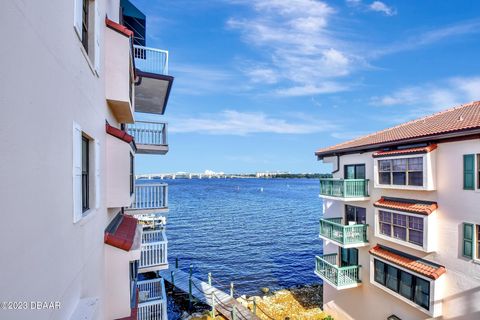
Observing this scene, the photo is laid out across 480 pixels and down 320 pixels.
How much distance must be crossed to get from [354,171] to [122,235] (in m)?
13.9

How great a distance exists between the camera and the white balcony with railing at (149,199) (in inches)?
466

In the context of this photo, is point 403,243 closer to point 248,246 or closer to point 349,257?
point 349,257

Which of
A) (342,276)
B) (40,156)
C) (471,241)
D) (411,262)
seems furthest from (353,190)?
(40,156)

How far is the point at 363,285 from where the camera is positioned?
1555cm

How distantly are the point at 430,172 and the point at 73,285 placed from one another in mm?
13201

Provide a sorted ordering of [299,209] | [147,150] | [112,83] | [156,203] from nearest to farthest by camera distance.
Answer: [112,83], [156,203], [147,150], [299,209]

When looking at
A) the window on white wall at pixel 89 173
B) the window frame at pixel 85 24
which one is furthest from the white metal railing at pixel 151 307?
the window frame at pixel 85 24

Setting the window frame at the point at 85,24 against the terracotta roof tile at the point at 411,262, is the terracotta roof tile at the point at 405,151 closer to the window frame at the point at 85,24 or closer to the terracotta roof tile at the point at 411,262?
the terracotta roof tile at the point at 411,262

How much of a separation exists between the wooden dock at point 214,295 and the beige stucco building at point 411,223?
6421 millimetres

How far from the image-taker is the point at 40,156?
2883mm

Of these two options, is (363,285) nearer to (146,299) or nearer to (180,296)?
(146,299)

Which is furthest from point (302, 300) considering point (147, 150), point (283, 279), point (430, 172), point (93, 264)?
point (93, 264)

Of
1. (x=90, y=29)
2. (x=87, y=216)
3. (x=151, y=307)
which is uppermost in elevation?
(x=90, y=29)

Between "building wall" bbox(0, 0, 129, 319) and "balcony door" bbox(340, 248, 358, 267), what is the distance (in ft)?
51.4
